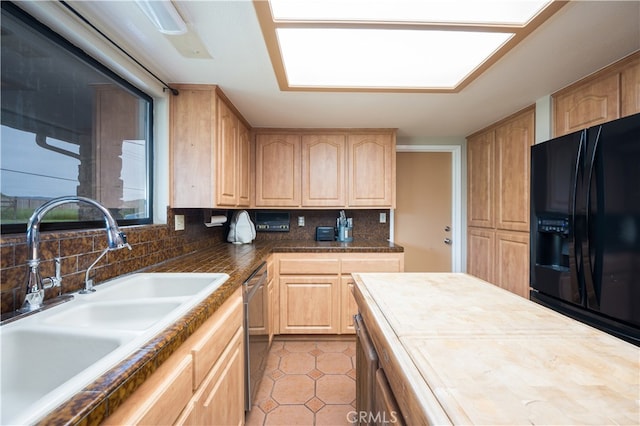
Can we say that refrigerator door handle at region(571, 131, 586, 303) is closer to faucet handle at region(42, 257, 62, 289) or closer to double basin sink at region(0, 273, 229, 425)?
double basin sink at region(0, 273, 229, 425)

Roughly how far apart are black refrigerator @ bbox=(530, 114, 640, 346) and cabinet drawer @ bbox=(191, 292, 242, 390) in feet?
5.57

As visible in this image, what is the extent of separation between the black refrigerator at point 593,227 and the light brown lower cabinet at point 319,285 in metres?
1.15

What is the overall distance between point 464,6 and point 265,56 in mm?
997

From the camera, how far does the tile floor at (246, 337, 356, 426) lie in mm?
1586

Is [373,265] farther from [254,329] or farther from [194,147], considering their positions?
[194,147]

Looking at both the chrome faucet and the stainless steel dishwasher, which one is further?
the stainless steel dishwasher

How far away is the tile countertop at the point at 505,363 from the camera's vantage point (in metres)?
0.43

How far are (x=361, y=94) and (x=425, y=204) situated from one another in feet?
5.82

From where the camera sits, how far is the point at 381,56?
155 cm

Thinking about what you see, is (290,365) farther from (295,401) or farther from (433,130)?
(433,130)

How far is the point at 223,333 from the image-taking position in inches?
44.4

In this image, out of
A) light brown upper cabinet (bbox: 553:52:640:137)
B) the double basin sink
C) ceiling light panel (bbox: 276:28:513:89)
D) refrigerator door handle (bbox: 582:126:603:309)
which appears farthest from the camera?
light brown upper cabinet (bbox: 553:52:640:137)

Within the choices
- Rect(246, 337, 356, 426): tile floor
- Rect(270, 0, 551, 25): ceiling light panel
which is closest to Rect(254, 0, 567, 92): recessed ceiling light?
Rect(270, 0, 551, 25): ceiling light panel

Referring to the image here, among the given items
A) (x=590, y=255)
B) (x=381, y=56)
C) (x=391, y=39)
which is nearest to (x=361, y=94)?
(x=381, y=56)
